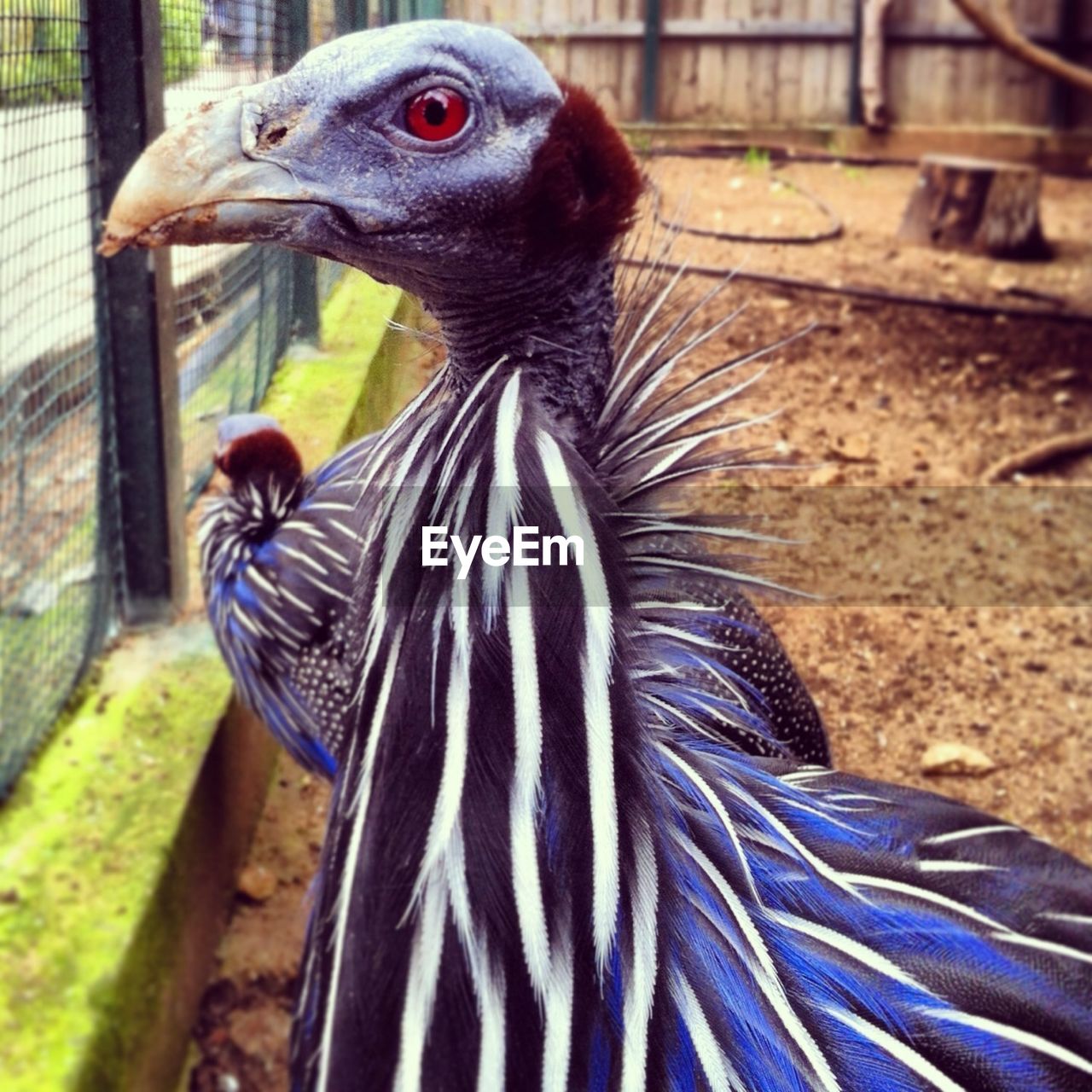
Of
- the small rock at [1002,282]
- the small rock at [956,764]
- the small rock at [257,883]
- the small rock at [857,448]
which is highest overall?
the small rock at [1002,282]

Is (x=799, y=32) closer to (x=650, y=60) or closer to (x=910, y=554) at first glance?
(x=650, y=60)

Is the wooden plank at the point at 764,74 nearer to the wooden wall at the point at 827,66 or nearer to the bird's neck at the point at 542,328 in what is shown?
the wooden wall at the point at 827,66

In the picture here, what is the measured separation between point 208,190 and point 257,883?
1.47 metres

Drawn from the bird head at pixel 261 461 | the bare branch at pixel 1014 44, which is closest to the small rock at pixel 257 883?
the bird head at pixel 261 461

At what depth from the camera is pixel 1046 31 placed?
745 centimetres

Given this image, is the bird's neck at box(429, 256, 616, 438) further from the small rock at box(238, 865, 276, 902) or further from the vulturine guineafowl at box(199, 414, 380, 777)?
the small rock at box(238, 865, 276, 902)

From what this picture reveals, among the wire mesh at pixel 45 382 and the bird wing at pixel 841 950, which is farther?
the wire mesh at pixel 45 382

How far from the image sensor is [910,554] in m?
3.29

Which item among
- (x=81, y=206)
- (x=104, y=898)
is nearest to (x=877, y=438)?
(x=81, y=206)

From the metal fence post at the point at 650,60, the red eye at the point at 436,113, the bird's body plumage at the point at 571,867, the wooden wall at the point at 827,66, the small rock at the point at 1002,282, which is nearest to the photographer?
the bird's body plumage at the point at 571,867

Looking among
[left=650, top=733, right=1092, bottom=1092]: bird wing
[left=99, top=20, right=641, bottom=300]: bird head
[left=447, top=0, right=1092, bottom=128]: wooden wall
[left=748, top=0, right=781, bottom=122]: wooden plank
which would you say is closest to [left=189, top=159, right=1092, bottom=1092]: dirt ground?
[left=650, top=733, right=1092, bottom=1092]: bird wing

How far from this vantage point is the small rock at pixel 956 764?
98.9 inches

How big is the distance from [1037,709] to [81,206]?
2163 millimetres

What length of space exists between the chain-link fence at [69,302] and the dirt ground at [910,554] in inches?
21.4
